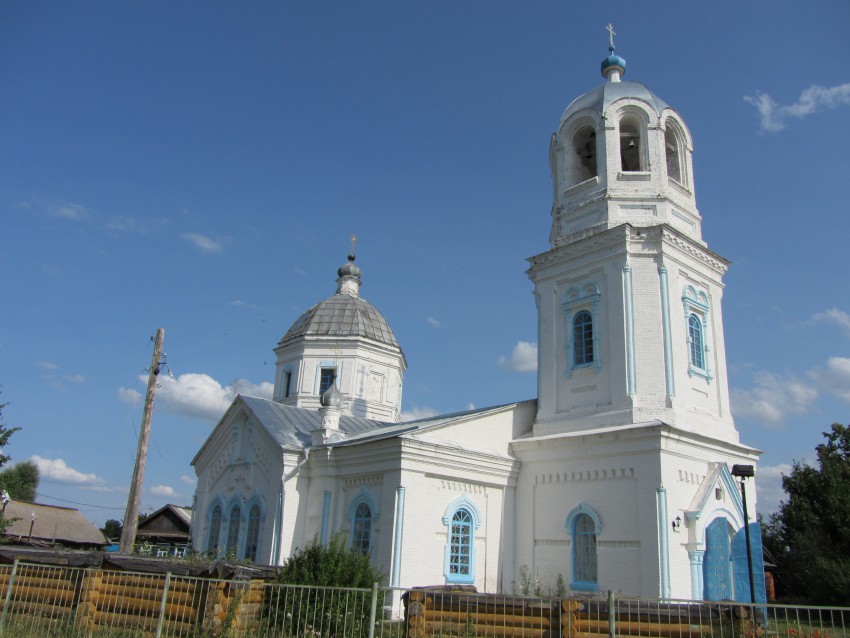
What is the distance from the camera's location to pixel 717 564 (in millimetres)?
14648

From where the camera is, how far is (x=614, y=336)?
1655cm

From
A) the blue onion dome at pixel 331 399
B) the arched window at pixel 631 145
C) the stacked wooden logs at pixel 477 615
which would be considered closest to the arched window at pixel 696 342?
the arched window at pixel 631 145

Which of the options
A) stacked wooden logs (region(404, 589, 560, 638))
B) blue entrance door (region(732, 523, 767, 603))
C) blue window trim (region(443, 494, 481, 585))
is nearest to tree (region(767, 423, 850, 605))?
blue entrance door (region(732, 523, 767, 603))

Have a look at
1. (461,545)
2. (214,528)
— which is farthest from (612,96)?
(214,528)

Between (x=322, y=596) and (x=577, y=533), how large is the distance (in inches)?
291

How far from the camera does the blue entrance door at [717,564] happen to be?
14231mm

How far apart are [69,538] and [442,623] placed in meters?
35.3

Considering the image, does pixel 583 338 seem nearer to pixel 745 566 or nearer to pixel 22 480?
pixel 745 566

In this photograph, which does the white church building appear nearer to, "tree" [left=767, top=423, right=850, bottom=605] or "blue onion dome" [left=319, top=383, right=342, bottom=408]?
"blue onion dome" [left=319, top=383, right=342, bottom=408]

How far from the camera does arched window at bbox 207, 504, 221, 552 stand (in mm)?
19766

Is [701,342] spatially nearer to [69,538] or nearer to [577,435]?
[577,435]

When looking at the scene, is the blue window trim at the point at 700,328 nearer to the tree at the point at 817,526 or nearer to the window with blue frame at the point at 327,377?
the tree at the point at 817,526

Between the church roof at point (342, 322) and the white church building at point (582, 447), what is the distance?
6296 mm

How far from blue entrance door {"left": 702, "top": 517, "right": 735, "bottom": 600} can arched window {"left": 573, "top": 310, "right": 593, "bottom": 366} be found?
4668 mm
